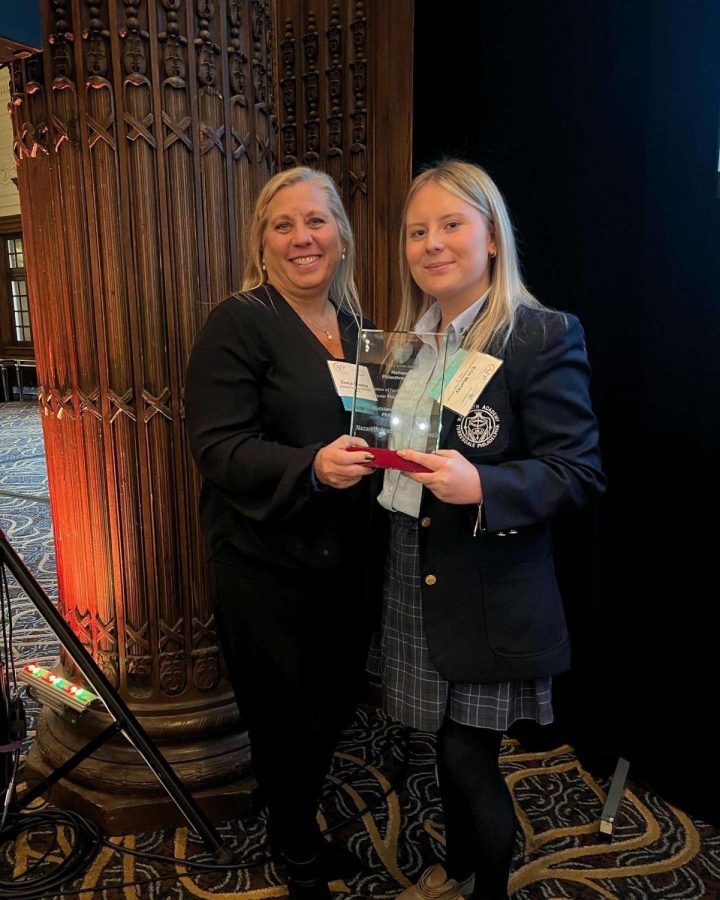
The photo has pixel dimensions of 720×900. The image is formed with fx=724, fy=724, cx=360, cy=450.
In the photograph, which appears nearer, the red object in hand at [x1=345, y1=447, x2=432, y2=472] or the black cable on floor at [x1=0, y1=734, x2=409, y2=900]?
the red object in hand at [x1=345, y1=447, x2=432, y2=472]

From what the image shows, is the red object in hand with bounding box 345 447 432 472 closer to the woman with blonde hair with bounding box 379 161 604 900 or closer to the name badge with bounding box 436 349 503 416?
the woman with blonde hair with bounding box 379 161 604 900

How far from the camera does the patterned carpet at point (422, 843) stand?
1854 millimetres

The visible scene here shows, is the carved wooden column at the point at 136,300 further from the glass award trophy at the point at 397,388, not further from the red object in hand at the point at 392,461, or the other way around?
the red object in hand at the point at 392,461

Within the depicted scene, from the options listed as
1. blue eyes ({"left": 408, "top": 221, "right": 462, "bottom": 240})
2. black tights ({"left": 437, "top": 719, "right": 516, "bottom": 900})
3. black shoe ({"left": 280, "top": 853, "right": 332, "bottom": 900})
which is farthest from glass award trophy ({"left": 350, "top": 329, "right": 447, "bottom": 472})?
black shoe ({"left": 280, "top": 853, "right": 332, "bottom": 900})

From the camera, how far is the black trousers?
162 cm

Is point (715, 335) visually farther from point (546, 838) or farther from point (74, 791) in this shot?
point (74, 791)

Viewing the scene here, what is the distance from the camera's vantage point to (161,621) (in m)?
2.15

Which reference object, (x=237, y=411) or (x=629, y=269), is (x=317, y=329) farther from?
(x=629, y=269)

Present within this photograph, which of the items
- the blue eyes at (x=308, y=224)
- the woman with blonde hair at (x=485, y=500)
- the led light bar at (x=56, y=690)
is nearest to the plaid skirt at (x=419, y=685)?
the woman with blonde hair at (x=485, y=500)

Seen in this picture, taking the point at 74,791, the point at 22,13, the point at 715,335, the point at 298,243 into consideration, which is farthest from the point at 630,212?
the point at 74,791

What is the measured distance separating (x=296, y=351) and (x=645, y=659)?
1405 mm

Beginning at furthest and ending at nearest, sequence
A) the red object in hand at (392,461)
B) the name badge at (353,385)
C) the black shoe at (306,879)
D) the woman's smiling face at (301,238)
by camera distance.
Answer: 1. the black shoe at (306,879)
2. the woman's smiling face at (301,238)
3. the name badge at (353,385)
4. the red object in hand at (392,461)

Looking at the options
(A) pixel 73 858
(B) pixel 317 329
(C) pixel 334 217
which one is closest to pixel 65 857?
(A) pixel 73 858

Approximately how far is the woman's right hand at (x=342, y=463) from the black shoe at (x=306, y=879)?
978mm
